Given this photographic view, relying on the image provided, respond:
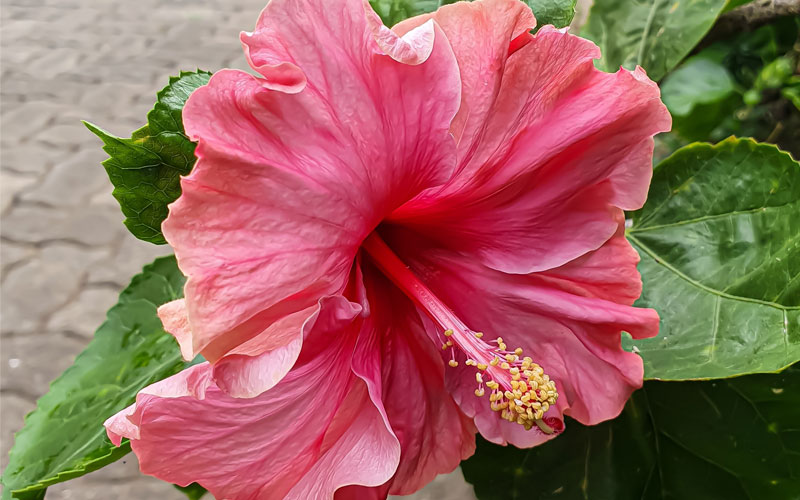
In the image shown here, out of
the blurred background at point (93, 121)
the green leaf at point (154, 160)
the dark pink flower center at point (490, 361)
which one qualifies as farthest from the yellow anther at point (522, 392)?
the blurred background at point (93, 121)

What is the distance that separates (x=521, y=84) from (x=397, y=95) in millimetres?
75

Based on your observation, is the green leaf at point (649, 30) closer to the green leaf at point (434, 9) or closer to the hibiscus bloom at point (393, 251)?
the green leaf at point (434, 9)

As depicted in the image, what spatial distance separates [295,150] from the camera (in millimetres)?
335

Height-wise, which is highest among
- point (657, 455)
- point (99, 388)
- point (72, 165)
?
point (99, 388)

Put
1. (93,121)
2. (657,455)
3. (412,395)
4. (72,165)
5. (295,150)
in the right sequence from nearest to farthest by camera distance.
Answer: (295,150) < (412,395) < (657,455) < (72,165) < (93,121)

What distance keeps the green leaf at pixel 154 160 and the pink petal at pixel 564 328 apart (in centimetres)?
18

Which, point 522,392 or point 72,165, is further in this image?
point 72,165

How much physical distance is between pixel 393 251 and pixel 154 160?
0.16 meters

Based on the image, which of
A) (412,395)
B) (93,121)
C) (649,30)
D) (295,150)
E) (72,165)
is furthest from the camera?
(93,121)

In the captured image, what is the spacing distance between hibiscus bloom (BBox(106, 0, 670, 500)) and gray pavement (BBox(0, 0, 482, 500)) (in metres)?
0.85

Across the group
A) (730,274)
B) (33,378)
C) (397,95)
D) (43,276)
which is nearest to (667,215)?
(730,274)

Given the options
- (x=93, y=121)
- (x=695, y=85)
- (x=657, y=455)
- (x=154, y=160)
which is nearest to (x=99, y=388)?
(x=154, y=160)

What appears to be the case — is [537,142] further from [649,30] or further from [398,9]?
[649,30]

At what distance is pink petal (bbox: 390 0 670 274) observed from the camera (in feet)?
1.21
